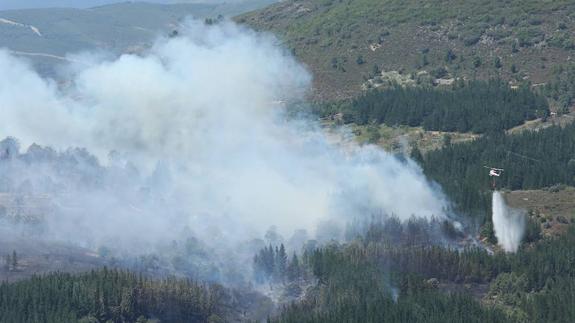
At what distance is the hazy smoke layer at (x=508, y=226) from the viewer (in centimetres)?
15312

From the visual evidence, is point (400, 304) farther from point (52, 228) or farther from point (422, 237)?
point (52, 228)

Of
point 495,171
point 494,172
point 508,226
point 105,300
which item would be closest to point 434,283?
point 508,226

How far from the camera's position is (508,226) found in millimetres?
156375

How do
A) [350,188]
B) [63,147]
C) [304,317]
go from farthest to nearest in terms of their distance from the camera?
[63,147] → [350,188] → [304,317]

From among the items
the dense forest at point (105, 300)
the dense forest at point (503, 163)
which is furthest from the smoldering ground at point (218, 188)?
the dense forest at point (105, 300)

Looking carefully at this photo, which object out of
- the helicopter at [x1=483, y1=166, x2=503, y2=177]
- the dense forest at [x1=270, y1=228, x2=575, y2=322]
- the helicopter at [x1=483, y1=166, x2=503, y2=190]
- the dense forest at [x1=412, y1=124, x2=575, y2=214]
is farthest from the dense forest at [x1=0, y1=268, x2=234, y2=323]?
the helicopter at [x1=483, y1=166, x2=503, y2=177]

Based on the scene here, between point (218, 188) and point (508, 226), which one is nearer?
point (508, 226)

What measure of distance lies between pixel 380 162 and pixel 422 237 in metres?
25.2

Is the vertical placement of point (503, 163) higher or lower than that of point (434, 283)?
higher

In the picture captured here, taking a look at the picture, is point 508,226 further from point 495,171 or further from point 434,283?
point 434,283

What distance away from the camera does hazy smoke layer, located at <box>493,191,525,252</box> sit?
153 m

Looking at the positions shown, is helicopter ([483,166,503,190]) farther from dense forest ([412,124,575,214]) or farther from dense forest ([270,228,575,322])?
dense forest ([270,228,575,322])

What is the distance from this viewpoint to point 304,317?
421 ft

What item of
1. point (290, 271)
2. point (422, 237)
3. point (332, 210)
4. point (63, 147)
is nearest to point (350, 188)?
point (332, 210)
